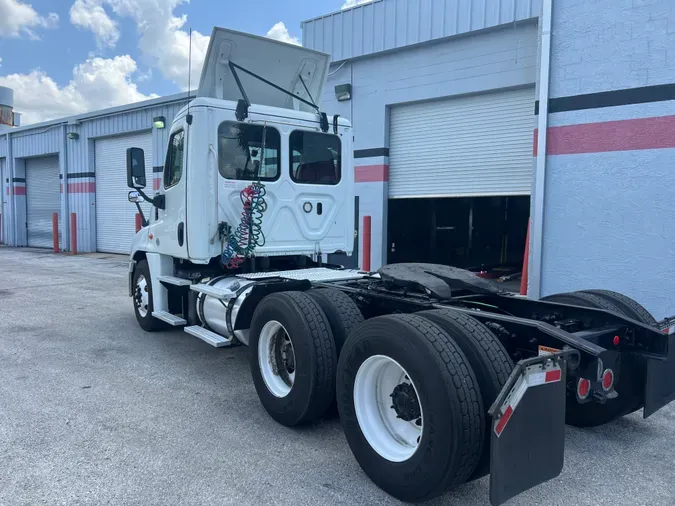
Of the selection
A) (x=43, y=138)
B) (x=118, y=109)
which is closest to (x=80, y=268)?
(x=118, y=109)

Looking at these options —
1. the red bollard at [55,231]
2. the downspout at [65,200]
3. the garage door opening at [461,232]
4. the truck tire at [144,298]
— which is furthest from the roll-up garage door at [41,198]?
the truck tire at [144,298]

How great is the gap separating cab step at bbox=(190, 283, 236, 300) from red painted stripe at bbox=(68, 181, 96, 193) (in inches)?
666

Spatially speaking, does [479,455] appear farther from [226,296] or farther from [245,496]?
[226,296]

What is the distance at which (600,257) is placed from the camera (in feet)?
25.9

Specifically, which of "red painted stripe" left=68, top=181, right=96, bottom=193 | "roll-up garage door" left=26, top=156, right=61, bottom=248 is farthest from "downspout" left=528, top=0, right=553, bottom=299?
"roll-up garage door" left=26, top=156, right=61, bottom=248

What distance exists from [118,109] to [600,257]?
1669 centimetres

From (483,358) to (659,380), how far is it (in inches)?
56.8

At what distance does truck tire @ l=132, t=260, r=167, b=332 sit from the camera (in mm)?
7152

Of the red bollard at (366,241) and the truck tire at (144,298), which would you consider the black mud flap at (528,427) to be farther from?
the red bollard at (366,241)

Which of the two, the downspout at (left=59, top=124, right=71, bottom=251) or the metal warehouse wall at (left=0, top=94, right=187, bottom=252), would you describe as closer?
the metal warehouse wall at (left=0, top=94, right=187, bottom=252)

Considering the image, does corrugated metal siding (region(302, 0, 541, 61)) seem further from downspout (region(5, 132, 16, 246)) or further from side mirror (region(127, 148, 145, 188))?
downspout (region(5, 132, 16, 246))

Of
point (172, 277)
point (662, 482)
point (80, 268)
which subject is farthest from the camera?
point (80, 268)

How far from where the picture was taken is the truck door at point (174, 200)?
19.9ft

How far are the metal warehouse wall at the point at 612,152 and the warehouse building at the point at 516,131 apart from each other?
0.6 inches
